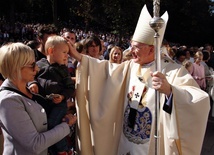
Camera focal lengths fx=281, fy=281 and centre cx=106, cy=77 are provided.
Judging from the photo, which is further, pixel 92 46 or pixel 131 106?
pixel 92 46

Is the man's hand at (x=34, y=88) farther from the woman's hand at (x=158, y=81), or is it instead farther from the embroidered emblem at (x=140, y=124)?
the woman's hand at (x=158, y=81)

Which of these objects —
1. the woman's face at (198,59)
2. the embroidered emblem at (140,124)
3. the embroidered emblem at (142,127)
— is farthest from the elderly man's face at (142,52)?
the woman's face at (198,59)

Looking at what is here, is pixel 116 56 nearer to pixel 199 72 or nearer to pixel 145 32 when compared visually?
pixel 145 32

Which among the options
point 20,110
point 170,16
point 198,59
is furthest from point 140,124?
point 170,16

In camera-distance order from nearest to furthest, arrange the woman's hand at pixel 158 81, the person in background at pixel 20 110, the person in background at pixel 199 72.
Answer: the person in background at pixel 20 110
the woman's hand at pixel 158 81
the person in background at pixel 199 72

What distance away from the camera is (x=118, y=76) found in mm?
2689

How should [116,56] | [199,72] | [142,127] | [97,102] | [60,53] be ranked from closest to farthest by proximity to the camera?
1. [60,53]
2. [142,127]
3. [97,102]
4. [116,56]
5. [199,72]

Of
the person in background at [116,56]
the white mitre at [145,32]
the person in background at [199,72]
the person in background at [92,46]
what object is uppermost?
the white mitre at [145,32]

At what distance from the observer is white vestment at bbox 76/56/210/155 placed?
2414 millimetres

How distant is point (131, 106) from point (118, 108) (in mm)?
174

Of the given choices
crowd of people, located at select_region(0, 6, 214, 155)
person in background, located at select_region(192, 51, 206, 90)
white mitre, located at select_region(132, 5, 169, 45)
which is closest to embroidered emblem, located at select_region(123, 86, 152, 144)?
crowd of people, located at select_region(0, 6, 214, 155)

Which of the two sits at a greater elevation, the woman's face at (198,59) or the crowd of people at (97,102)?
the crowd of people at (97,102)

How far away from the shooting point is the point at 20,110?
166 cm

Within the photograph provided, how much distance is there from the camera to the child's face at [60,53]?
232 cm
